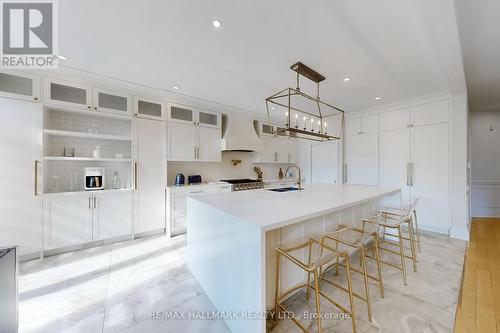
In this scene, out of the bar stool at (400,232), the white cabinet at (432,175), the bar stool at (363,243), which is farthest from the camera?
the white cabinet at (432,175)

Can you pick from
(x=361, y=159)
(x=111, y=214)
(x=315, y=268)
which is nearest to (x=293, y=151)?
(x=361, y=159)

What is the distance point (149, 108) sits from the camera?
3422 mm

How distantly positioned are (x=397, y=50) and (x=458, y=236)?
325 centimetres

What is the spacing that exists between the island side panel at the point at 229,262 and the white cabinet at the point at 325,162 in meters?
3.90

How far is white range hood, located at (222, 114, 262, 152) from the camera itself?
169 inches

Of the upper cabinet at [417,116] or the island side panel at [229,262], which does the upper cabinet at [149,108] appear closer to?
the island side panel at [229,262]

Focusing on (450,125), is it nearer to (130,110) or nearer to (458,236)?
(458,236)

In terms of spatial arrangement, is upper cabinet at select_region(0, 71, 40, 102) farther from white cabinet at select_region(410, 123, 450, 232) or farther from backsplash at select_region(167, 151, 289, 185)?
white cabinet at select_region(410, 123, 450, 232)

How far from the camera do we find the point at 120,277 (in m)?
2.19

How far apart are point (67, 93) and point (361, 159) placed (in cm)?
546

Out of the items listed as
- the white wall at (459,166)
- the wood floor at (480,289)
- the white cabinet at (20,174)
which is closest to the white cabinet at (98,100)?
the white cabinet at (20,174)

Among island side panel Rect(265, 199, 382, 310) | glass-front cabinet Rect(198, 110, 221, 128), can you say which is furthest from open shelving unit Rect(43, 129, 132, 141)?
island side panel Rect(265, 199, 382, 310)

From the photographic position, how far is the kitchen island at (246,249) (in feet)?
4.11

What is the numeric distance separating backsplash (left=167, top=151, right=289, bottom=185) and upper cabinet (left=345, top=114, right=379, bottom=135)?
2095 mm
